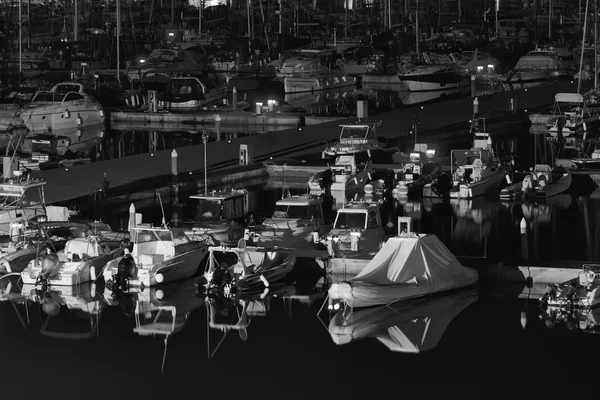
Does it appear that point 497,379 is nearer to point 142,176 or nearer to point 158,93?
point 142,176

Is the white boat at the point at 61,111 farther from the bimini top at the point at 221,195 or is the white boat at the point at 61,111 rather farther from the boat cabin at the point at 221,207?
the boat cabin at the point at 221,207

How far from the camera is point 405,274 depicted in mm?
28109

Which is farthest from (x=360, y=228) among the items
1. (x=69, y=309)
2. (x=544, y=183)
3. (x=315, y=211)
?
(x=544, y=183)

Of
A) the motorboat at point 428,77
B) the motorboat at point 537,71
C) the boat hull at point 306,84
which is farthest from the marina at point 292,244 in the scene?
the motorboat at point 537,71

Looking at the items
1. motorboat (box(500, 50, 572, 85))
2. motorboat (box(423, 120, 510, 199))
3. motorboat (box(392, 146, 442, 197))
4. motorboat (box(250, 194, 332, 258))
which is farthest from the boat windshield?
motorboat (box(500, 50, 572, 85))

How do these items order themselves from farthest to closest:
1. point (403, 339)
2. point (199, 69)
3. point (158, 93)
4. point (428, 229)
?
1. point (199, 69)
2. point (158, 93)
3. point (428, 229)
4. point (403, 339)

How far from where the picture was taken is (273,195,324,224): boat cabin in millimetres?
32156

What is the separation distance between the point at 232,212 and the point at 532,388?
35.7ft

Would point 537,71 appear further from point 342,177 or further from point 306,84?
point 342,177

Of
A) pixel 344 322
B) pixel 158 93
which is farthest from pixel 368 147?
pixel 158 93

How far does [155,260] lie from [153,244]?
0.33 m

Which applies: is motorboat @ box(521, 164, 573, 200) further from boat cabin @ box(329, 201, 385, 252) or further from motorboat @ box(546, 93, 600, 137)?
motorboat @ box(546, 93, 600, 137)

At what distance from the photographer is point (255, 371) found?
24500mm

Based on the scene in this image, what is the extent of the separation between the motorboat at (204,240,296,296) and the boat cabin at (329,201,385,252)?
124 cm
